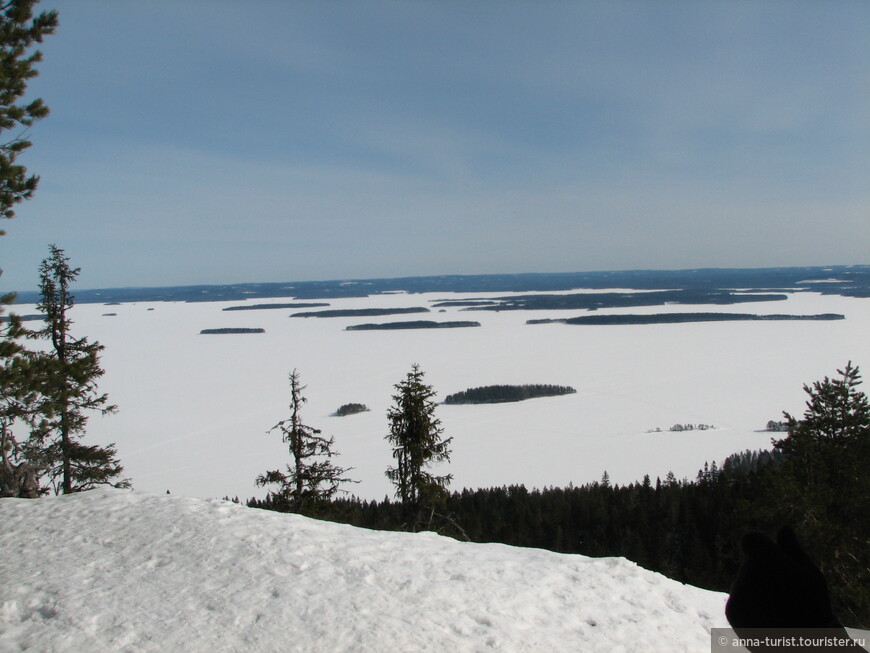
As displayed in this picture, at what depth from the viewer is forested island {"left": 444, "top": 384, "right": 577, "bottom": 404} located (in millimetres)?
82125

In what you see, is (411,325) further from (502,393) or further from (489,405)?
(489,405)

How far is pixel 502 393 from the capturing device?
8500cm

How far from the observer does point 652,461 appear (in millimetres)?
52781

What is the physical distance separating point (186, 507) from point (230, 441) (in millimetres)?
54121

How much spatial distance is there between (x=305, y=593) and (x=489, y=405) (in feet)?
243

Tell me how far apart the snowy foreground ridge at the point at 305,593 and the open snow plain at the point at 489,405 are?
3619 cm

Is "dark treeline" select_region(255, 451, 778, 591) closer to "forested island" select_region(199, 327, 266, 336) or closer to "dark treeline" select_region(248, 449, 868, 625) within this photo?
"dark treeline" select_region(248, 449, 868, 625)

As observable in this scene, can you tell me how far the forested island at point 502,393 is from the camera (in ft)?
269

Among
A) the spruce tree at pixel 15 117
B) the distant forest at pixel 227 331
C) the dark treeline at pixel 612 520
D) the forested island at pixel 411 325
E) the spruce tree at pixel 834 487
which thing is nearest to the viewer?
the spruce tree at pixel 15 117

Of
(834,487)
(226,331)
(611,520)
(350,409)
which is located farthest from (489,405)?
(226,331)

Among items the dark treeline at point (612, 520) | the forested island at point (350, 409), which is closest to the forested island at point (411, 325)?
the forested island at point (350, 409)

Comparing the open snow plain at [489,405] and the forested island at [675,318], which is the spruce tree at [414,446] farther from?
the forested island at [675,318]

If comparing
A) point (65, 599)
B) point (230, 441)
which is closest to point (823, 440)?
point (65, 599)

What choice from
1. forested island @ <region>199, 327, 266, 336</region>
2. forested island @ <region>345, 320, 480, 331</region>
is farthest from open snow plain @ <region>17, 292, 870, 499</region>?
forested island @ <region>345, 320, 480, 331</region>
